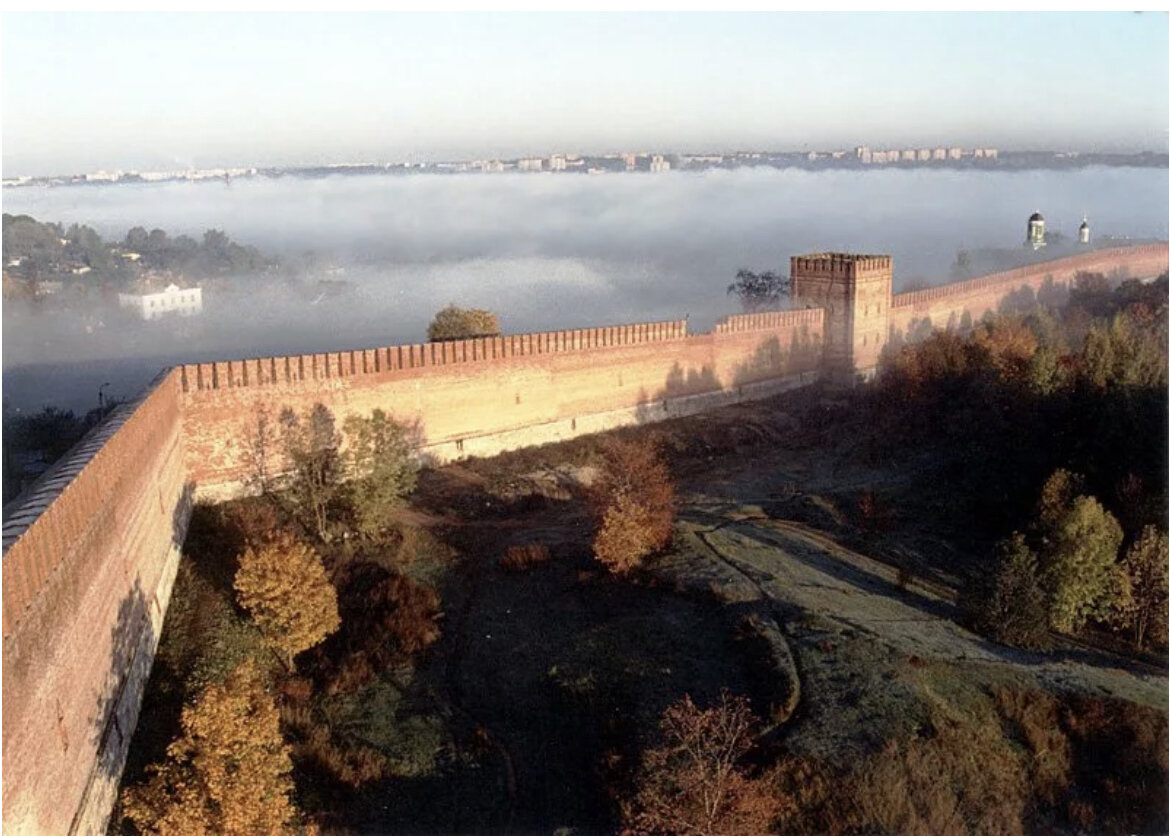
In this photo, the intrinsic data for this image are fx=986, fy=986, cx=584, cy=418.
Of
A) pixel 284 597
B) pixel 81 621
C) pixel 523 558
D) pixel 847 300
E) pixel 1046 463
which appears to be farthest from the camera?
pixel 847 300

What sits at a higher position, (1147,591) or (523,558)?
(1147,591)

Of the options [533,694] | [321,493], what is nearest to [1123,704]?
[533,694]

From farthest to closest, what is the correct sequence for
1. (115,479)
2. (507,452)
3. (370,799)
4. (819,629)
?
(507,452)
(819,629)
(115,479)
(370,799)

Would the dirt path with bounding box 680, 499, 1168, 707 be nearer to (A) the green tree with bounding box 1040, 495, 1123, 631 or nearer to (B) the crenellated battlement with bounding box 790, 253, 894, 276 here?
(A) the green tree with bounding box 1040, 495, 1123, 631

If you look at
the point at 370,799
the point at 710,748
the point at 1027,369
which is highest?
the point at 1027,369

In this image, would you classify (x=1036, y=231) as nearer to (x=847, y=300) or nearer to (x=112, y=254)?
(x=847, y=300)

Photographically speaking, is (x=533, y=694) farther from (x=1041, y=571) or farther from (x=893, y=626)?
(x=1041, y=571)

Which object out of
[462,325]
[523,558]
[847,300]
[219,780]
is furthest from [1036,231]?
[219,780]
